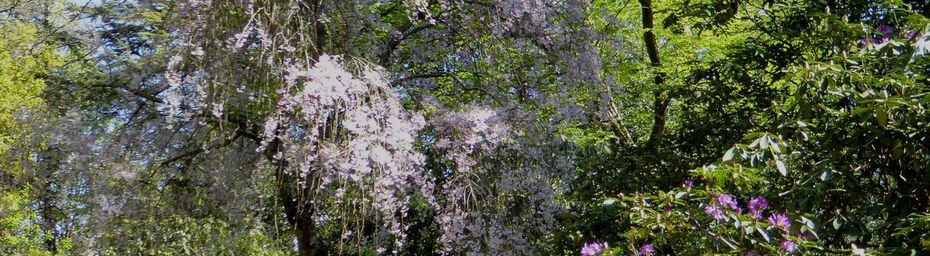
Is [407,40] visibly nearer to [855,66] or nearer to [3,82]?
[855,66]

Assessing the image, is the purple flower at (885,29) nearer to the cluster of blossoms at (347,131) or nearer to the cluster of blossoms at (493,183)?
the cluster of blossoms at (493,183)

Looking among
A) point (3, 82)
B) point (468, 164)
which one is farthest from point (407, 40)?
point (3, 82)

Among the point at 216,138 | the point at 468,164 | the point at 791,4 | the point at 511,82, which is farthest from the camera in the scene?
the point at 511,82

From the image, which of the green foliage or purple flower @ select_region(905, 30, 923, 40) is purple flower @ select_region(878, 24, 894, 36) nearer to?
purple flower @ select_region(905, 30, 923, 40)

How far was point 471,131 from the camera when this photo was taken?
526 centimetres

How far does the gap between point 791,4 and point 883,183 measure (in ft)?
4.05

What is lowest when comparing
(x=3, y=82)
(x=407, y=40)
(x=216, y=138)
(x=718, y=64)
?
(x=3, y=82)

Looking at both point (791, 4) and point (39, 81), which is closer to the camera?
point (791, 4)

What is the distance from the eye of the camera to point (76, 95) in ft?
19.0

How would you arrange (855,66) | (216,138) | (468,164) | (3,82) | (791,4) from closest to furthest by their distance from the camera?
(855,66) < (791,4) < (468,164) < (216,138) < (3,82)

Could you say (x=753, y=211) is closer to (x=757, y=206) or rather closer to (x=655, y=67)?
(x=757, y=206)

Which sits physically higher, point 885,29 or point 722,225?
point 885,29

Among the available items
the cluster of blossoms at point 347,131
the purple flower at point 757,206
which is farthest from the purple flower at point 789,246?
the cluster of blossoms at point 347,131

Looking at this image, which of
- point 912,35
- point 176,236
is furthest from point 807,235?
point 176,236
